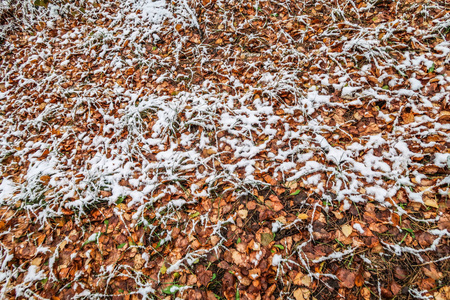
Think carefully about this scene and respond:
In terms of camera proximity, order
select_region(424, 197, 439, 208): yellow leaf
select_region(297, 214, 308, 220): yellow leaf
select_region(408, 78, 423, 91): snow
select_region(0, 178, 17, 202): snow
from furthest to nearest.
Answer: select_region(0, 178, 17, 202): snow < select_region(408, 78, 423, 91): snow < select_region(297, 214, 308, 220): yellow leaf < select_region(424, 197, 439, 208): yellow leaf

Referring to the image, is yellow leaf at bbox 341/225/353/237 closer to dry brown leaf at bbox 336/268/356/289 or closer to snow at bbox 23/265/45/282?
dry brown leaf at bbox 336/268/356/289

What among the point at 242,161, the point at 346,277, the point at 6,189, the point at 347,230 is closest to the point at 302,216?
the point at 347,230

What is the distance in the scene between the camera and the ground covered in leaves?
1.74m

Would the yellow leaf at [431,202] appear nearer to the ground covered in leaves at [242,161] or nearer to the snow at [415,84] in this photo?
the ground covered in leaves at [242,161]

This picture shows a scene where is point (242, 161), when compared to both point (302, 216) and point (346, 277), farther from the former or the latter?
point (346, 277)

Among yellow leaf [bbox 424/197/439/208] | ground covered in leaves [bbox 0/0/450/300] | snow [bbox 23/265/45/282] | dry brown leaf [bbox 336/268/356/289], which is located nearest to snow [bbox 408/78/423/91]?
ground covered in leaves [bbox 0/0/450/300]

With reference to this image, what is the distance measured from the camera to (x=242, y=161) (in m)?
2.30

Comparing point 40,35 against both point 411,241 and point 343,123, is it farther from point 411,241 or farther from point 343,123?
point 411,241

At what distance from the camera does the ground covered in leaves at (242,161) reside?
174cm

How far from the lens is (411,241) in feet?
5.41

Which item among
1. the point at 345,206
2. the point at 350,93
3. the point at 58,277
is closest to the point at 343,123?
the point at 350,93

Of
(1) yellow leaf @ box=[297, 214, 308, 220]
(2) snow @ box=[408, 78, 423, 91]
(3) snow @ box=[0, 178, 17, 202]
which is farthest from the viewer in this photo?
(3) snow @ box=[0, 178, 17, 202]

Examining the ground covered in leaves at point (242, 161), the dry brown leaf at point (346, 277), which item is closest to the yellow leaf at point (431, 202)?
the ground covered in leaves at point (242, 161)

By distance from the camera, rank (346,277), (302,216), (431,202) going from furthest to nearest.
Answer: (302,216) → (431,202) → (346,277)
